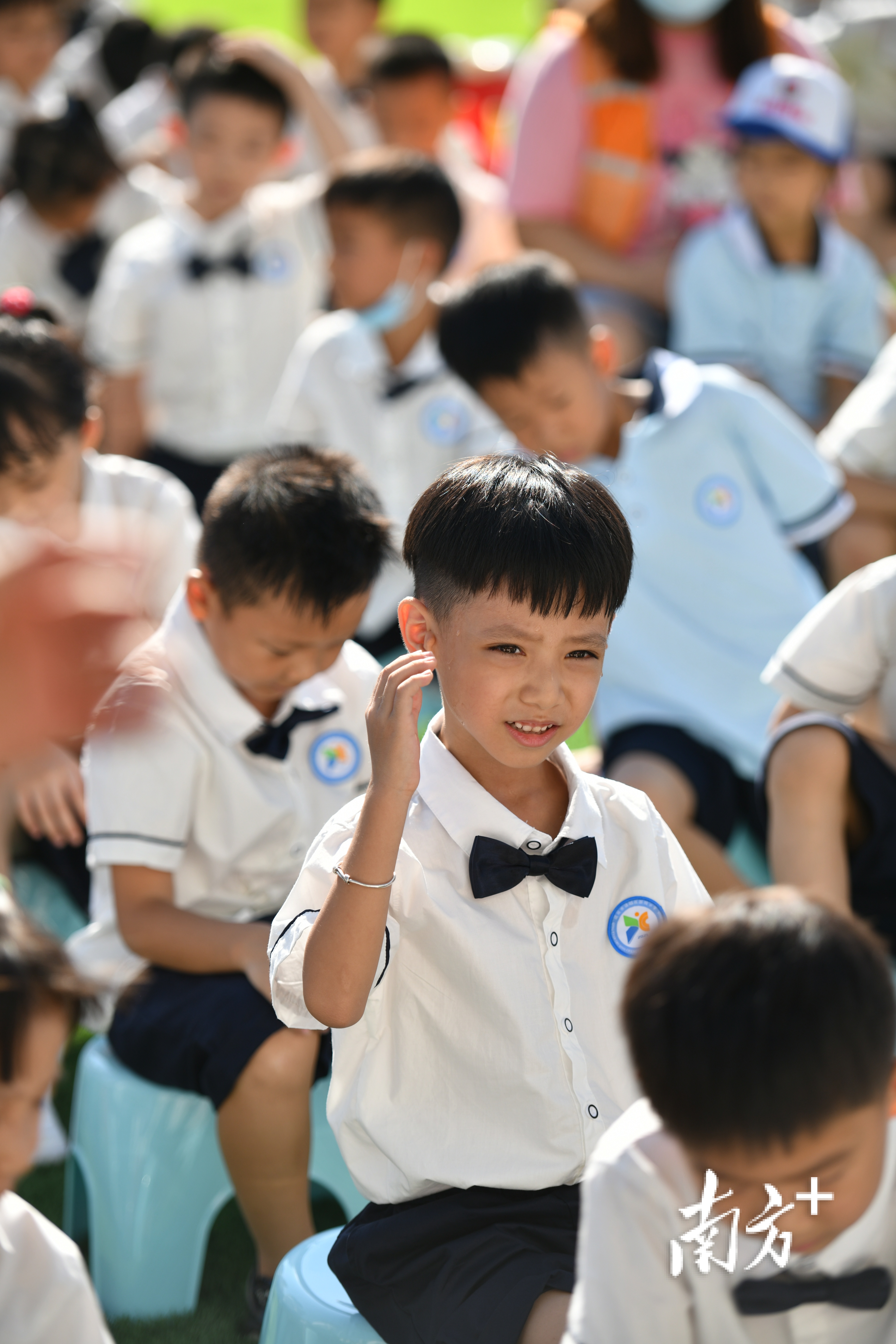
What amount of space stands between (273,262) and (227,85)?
43cm

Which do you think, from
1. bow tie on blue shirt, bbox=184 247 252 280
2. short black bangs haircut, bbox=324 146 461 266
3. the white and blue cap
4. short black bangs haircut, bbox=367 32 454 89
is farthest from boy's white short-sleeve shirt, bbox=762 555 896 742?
short black bangs haircut, bbox=367 32 454 89

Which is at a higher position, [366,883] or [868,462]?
A: [366,883]

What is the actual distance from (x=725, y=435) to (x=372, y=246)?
1088mm

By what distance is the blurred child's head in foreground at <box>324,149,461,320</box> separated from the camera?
301cm

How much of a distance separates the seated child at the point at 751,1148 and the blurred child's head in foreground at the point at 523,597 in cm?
32

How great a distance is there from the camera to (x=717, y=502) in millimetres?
2223

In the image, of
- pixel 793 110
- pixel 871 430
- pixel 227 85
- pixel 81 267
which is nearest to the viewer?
pixel 871 430

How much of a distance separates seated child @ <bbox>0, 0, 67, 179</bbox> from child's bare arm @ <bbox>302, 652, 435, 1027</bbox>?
144 inches

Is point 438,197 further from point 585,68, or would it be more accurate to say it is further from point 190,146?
point 190,146

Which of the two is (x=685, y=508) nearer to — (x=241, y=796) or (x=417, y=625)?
(x=241, y=796)

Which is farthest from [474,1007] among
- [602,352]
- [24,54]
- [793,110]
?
[24,54]

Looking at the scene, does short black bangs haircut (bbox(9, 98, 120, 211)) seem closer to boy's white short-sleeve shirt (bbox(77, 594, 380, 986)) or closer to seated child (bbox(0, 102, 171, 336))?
seated child (bbox(0, 102, 171, 336))

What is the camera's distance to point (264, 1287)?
Answer: 4.78 feet

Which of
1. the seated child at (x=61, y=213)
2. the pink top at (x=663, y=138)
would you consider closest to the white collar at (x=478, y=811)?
the pink top at (x=663, y=138)
